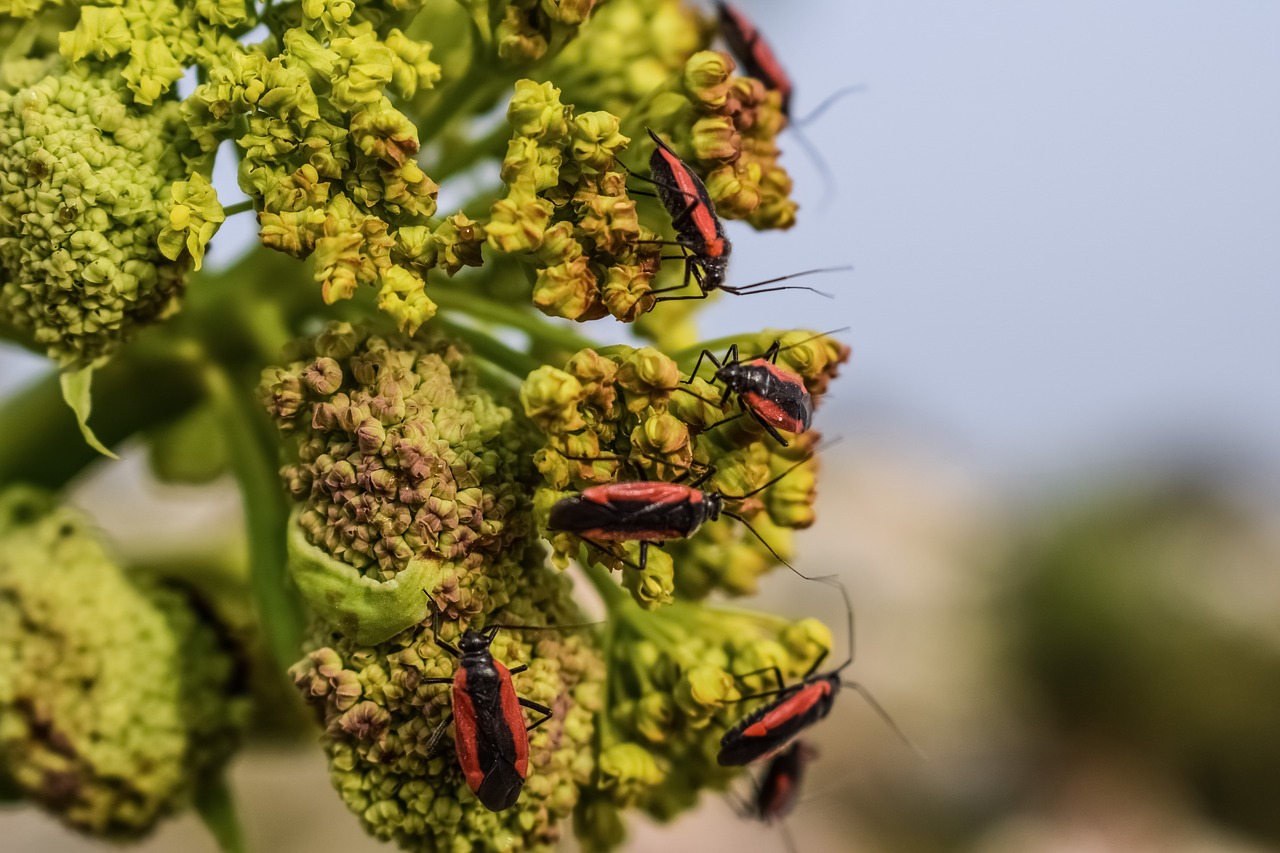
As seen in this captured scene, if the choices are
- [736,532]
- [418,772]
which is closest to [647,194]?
[736,532]

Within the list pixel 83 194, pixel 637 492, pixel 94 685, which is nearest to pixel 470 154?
pixel 83 194

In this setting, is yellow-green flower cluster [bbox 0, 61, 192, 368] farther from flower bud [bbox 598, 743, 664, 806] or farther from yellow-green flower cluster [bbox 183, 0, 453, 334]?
flower bud [bbox 598, 743, 664, 806]

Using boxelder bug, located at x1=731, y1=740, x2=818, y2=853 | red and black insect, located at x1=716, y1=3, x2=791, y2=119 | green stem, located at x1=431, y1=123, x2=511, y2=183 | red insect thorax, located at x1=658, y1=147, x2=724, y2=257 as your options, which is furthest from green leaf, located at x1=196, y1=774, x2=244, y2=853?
red and black insect, located at x1=716, y1=3, x2=791, y2=119

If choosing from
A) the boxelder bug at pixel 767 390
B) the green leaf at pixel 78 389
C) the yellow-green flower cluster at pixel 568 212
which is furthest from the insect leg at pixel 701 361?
the green leaf at pixel 78 389

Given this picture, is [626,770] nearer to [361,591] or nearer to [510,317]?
[361,591]

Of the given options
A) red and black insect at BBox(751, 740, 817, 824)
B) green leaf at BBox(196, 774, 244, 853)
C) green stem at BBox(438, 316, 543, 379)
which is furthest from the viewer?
red and black insect at BBox(751, 740, 817, 824)

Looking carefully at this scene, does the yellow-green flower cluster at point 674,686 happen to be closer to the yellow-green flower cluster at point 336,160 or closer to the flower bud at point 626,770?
the flower bud at point 626,770

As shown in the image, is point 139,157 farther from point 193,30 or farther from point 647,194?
point 647,194
